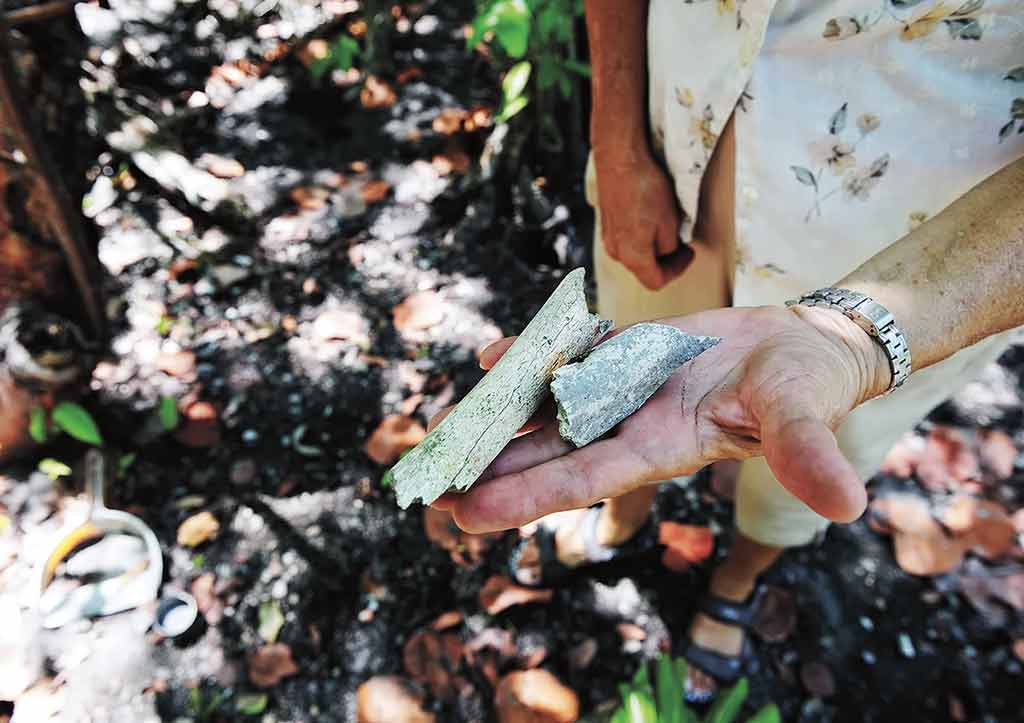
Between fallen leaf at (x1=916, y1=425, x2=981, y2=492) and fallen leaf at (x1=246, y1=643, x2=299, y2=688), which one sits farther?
fallen leaf at (x1=916, y1=425, x2=981, y2=492)

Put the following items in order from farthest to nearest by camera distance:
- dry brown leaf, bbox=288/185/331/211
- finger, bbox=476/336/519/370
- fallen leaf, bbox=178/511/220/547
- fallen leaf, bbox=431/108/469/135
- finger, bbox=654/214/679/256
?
fallen leaf, bbox=431/108/469/135 → dry brown leaf, bbox=288/185/331/211 → fallen leaf, bbox=178/511/220/547 → finger, bbox=654/214/679/256 → finger, bbox=476/336/519/370

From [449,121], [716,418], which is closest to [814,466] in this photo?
[716,418]

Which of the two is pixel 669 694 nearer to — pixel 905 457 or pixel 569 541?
pixel 569 541

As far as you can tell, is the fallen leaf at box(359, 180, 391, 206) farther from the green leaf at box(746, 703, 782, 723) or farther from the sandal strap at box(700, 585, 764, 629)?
the green leaf at box(746, 703, 782, 723)

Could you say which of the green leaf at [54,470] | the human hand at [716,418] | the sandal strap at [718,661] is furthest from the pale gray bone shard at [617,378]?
the green leaf at [54,470]

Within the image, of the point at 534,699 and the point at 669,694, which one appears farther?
the point at 534,699

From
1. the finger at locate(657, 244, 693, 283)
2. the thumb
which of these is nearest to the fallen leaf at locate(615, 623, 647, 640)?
the finger at locate(657, 244, 693, 283)

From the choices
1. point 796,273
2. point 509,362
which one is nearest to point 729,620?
point 796,273
